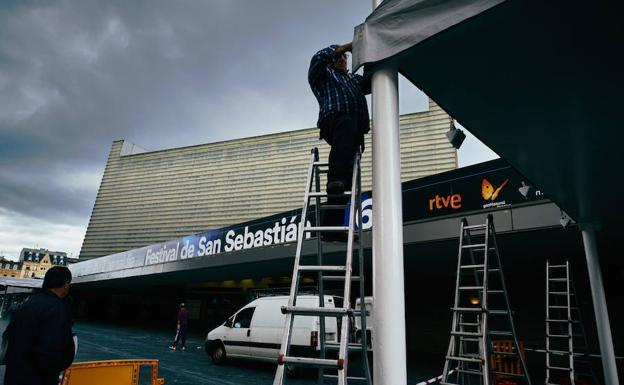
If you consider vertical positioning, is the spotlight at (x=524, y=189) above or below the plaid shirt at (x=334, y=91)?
above

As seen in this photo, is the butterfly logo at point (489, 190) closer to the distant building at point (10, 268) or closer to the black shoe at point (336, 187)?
the black shoe at point (336, 187)

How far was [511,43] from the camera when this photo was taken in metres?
2.30

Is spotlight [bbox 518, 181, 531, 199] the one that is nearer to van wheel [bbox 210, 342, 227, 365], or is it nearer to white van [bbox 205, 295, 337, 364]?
white van [bbox 205, 295, 337, 364]

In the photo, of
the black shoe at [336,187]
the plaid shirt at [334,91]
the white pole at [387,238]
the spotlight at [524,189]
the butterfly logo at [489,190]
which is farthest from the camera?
the butterfly logo at [489,190]

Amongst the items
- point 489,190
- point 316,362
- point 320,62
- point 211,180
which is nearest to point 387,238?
point 316,362

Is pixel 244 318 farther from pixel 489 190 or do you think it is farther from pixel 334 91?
pixel 334 91

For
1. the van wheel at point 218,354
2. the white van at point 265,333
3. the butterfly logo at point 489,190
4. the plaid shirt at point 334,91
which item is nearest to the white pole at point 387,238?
the plaid shirt at point 334,91

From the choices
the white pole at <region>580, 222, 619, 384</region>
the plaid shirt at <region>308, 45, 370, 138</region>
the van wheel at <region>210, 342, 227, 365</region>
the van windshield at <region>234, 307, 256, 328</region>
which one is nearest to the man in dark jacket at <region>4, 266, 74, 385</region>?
the plaid shirt at <region>308, 45, 370, 138</region>

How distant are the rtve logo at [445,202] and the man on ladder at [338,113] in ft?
21.2

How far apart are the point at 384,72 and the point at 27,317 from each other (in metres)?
3.31

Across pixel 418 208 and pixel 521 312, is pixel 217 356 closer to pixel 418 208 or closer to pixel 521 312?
pixel 418 208

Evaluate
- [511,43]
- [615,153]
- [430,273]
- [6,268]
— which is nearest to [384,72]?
[511,43]

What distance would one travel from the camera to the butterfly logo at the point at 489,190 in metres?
8.41

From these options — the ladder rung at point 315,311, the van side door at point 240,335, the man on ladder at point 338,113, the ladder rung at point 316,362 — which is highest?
the man on ladder at point 338,113
